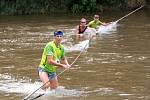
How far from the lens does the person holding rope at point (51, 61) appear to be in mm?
10984

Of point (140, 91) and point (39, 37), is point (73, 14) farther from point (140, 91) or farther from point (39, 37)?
point (140, 91)

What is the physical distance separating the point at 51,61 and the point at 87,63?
5610mm

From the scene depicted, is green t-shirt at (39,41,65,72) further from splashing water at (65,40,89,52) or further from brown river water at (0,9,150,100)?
splashing water at (65,40,89,52)

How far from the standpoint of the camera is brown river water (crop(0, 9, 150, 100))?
40.5ft

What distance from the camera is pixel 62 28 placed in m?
27.4

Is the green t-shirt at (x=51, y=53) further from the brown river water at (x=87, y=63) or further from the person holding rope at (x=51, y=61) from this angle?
the brown river water at (x=87, y=63)

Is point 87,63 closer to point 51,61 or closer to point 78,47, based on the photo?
point 78,47

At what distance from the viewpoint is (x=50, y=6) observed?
125ft

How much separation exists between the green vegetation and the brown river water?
27.7 feet

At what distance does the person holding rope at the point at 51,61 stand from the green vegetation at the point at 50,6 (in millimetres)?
25929

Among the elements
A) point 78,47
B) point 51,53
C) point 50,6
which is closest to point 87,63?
point 78,47

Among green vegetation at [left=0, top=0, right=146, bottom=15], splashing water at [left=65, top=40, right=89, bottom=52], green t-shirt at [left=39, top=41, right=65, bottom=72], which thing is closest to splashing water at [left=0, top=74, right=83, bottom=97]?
green t-shirt at [left=39, top=41, right=65, bottom=72]

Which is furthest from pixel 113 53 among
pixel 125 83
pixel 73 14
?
pixel 73 14

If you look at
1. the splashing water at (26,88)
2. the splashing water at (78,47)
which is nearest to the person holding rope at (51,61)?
the splashing water at (26,88)
